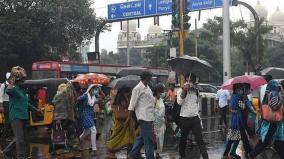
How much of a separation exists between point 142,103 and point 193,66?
2203 millimetres

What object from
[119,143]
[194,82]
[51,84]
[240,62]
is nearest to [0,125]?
[51,84]

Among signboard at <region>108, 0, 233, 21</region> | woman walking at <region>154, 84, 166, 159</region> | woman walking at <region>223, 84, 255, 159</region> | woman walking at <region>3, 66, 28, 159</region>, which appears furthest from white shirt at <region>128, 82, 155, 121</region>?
signboard at <region>108, 0, 233, 21</region>

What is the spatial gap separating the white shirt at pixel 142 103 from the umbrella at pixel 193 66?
6.10ft

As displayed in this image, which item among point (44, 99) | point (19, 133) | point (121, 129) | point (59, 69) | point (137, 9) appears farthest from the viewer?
point (137, 9)

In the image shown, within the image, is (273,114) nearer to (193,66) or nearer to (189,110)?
(189,110)

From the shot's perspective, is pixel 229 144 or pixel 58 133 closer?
pixel 229 144

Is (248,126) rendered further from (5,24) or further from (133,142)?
(5,24)

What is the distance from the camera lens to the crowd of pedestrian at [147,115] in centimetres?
913

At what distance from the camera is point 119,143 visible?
1052cm

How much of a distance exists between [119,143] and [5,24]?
87.9 feet

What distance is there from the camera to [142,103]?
936 centimetres

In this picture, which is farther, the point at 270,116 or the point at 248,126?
the point at 248,126

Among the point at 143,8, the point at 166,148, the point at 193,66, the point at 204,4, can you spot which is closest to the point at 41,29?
the point at 143,8

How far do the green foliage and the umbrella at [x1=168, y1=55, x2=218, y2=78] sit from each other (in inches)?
993
